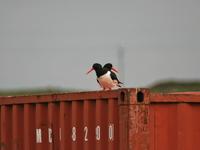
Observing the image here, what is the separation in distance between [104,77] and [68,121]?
3.24 metres

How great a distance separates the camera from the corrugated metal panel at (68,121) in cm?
870

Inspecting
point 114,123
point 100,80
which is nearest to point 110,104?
point 114,123

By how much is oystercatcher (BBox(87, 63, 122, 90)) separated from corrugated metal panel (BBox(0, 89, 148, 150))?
1932 mm

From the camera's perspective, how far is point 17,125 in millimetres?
10992

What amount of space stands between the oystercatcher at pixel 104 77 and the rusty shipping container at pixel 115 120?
7.56ft

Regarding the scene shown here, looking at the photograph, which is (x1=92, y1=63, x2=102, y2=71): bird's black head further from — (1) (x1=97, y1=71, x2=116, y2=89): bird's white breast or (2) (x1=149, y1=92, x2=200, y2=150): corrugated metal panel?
(2) (x1=149, y1=92, x2=200, y2=150): corrugated metal panel

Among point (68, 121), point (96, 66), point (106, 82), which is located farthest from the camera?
point (96, 66)

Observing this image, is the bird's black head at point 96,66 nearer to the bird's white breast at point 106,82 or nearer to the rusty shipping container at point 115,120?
the bird's white breast at point 106,82

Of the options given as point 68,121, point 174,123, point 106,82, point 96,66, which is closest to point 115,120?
point 174,123

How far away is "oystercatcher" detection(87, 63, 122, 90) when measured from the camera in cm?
1277

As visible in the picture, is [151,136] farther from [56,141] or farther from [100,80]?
[100,80]

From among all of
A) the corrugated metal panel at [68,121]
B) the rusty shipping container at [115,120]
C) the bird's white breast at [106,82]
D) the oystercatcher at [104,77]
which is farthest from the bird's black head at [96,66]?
the rusty shipping container at [115,120]

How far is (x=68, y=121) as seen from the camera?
387 inches

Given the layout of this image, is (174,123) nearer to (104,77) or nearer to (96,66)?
(104,77)
